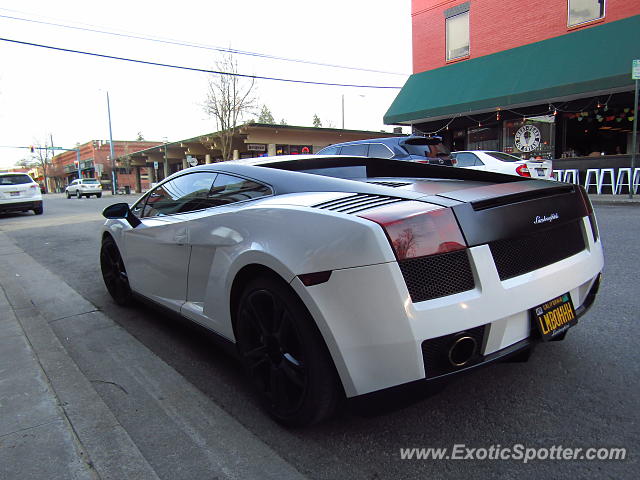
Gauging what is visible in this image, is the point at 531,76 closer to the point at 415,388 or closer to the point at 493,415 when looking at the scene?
the point at 493,415

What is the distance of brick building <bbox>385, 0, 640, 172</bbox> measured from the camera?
13320 mm

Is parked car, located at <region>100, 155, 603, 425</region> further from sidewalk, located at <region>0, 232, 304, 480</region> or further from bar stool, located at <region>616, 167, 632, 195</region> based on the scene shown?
bar stool, located at <region>616, 167, 632, 195</region>

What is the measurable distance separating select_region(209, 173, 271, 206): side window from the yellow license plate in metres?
1.57

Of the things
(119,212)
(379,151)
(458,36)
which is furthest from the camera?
(458,36)

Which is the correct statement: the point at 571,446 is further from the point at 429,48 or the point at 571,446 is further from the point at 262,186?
the point at 429,48

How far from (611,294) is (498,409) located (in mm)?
2412

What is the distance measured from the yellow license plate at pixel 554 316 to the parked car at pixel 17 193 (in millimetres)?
18636

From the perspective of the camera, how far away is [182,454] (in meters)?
2.15

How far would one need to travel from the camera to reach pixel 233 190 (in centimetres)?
292

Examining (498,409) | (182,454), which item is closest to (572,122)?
(498,409)

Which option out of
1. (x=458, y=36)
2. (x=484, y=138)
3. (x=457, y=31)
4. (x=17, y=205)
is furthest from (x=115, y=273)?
(x=457, y=31)

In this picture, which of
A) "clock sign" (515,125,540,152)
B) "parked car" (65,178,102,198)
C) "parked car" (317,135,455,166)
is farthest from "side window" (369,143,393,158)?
"parked car" (65,178,102,198)

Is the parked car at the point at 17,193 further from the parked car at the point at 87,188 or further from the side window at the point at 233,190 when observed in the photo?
the parked car at the point at 87,188

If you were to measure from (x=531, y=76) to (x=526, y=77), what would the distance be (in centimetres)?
17
